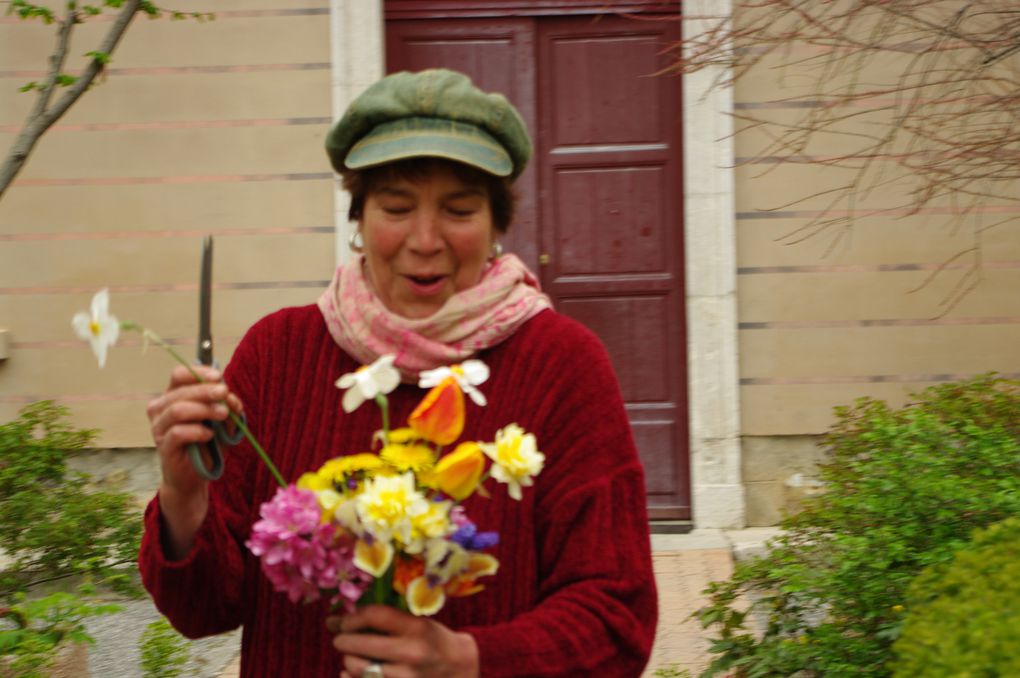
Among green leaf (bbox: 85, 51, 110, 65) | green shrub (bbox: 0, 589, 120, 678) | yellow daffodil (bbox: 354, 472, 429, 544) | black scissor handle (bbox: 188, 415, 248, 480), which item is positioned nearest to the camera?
yellow daffodil (bbox: 354, 472, 429, 544)

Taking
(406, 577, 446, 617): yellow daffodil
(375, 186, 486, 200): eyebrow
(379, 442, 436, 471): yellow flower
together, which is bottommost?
(406, 577, 446, 617): yellow daffodil

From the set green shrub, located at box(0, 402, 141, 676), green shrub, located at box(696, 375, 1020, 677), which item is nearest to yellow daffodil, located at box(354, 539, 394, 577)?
green shrub, located at box(696, 375, 1020, 677)

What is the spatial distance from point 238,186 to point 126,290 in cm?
82

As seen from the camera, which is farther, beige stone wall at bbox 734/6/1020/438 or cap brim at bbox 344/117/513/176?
beige stone wall at bbox 734/6/1020/438

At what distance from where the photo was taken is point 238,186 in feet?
22.2

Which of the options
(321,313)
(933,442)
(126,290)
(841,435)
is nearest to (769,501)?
(841,435)

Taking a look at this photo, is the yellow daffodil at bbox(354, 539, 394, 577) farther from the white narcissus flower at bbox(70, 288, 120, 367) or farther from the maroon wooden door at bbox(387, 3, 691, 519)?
the maroon wooden door at bbox(387, 3, 691, 519)

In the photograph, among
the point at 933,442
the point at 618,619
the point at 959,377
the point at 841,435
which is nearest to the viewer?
the point at 618,619

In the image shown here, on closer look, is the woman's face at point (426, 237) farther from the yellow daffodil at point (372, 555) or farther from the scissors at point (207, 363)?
the yellow daffodil at point (372, 555)

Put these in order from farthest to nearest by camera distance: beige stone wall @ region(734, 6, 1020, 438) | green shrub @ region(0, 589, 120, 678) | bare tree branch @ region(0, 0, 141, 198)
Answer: beige stone wall @ region(734, 6, 1020, 438), bare tree branch @ region(0, 0, 141, 198), green shrub @ region(0, 589, 120, 678)

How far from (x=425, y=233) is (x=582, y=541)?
1.75 feet

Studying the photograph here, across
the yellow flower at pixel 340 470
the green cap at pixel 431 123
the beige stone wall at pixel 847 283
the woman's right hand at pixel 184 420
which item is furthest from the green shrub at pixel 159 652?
the beige stone wall at pixel 847 283

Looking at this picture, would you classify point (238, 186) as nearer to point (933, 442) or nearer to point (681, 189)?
point (681, 189)

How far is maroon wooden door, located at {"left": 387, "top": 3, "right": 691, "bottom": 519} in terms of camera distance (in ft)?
22.4
